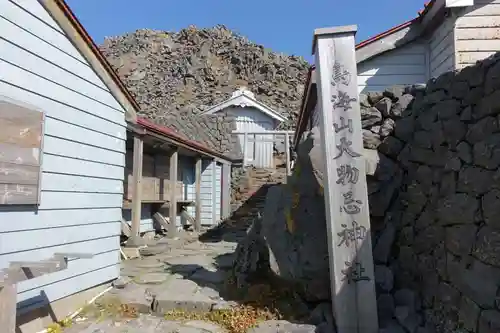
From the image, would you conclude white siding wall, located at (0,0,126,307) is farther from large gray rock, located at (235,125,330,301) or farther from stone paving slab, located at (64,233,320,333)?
large gray rock, located at (235,125,330,301)

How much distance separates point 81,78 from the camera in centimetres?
493

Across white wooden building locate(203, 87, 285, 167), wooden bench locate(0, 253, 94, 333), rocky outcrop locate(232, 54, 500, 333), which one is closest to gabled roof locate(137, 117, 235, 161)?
rocky outcrop locate(232, 54, 500, 333)

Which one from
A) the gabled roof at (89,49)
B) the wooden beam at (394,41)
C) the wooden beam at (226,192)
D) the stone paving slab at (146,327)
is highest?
the wooden beam at (394,41)

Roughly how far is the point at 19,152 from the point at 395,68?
6.94 m

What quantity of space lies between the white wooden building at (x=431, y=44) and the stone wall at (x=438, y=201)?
2.24 metres

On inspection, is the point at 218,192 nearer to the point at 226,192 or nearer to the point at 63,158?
the point at 226,192

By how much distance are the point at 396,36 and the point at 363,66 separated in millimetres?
853

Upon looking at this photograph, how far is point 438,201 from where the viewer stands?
12.9 ft

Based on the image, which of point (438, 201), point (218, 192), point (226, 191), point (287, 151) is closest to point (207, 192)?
point (218, 192)

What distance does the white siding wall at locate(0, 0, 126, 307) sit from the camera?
12.6 ft

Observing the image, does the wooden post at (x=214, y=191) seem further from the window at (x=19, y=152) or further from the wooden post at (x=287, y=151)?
the window at (x=19, y=152)

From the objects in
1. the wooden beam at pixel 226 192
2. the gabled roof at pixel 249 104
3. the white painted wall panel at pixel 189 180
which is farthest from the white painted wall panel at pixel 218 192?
the gabled roof at pixel 249 104

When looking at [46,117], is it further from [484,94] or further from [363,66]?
[363,66]

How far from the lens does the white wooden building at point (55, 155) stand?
375cm
